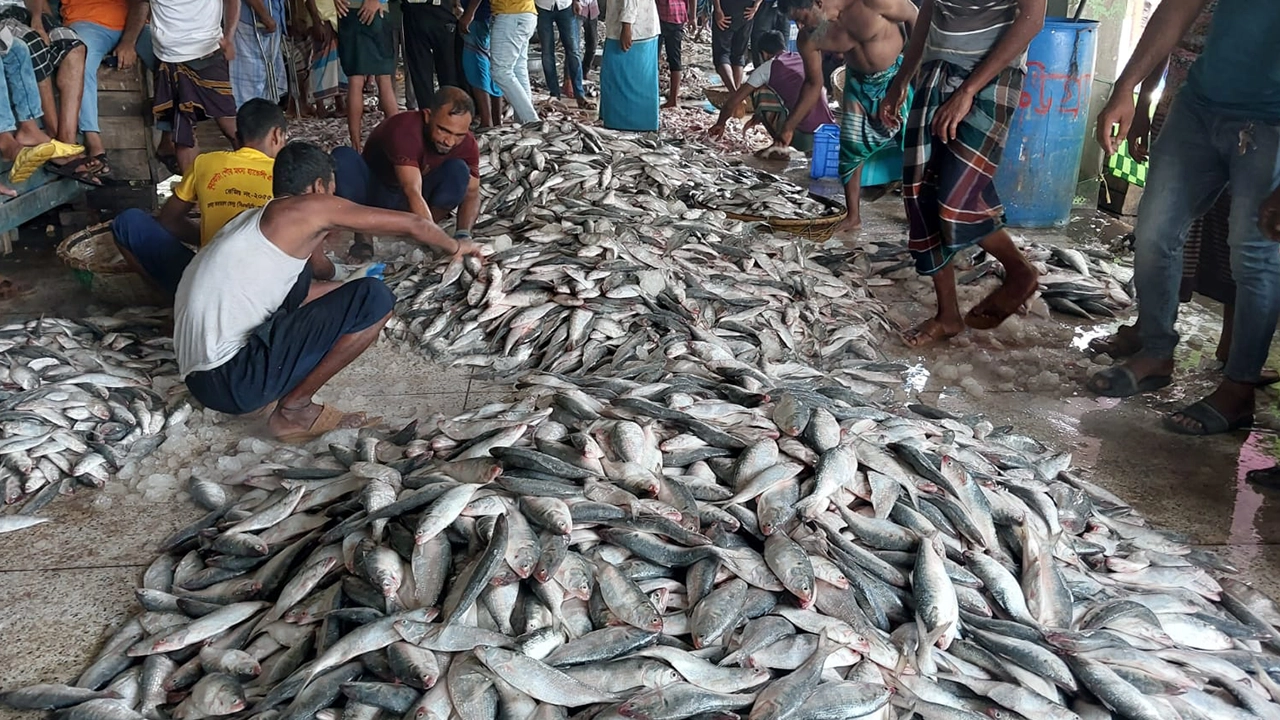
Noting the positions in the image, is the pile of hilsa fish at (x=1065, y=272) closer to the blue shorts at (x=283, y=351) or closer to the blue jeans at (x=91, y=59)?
the blue shorts at (x=283, y=351)

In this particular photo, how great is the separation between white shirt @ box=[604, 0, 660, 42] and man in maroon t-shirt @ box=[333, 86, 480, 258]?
15.7 feet

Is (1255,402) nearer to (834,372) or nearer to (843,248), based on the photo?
(834,372)

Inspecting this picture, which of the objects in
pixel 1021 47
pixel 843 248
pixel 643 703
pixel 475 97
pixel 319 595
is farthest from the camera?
pixel 475 97

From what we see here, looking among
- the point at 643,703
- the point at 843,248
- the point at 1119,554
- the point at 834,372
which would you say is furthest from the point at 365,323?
the point at 843,248

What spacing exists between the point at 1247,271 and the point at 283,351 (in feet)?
12.7

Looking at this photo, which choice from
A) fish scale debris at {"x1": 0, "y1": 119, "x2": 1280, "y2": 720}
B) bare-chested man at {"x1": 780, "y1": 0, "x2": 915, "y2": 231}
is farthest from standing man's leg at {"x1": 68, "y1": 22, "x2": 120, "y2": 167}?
bare-chested man at {"x1": 780, "y1": 0, "x2": 915, "y2": 231}

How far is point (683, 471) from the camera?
288 cm

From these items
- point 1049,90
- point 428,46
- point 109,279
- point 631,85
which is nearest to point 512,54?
point 428,46

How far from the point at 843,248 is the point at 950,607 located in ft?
14.6

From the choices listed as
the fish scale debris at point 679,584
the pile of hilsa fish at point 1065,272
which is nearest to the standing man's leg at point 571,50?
the pile of hilsa fish at point 1065,272

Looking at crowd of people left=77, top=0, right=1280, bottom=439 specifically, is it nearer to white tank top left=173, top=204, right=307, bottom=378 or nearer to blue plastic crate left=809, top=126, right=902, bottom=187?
white tank top left=173, top=204, right=307, bottom=378

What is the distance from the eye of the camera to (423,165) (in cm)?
578

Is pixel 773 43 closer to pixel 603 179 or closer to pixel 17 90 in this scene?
pixel 603 179

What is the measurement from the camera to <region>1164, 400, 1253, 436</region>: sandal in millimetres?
4023
